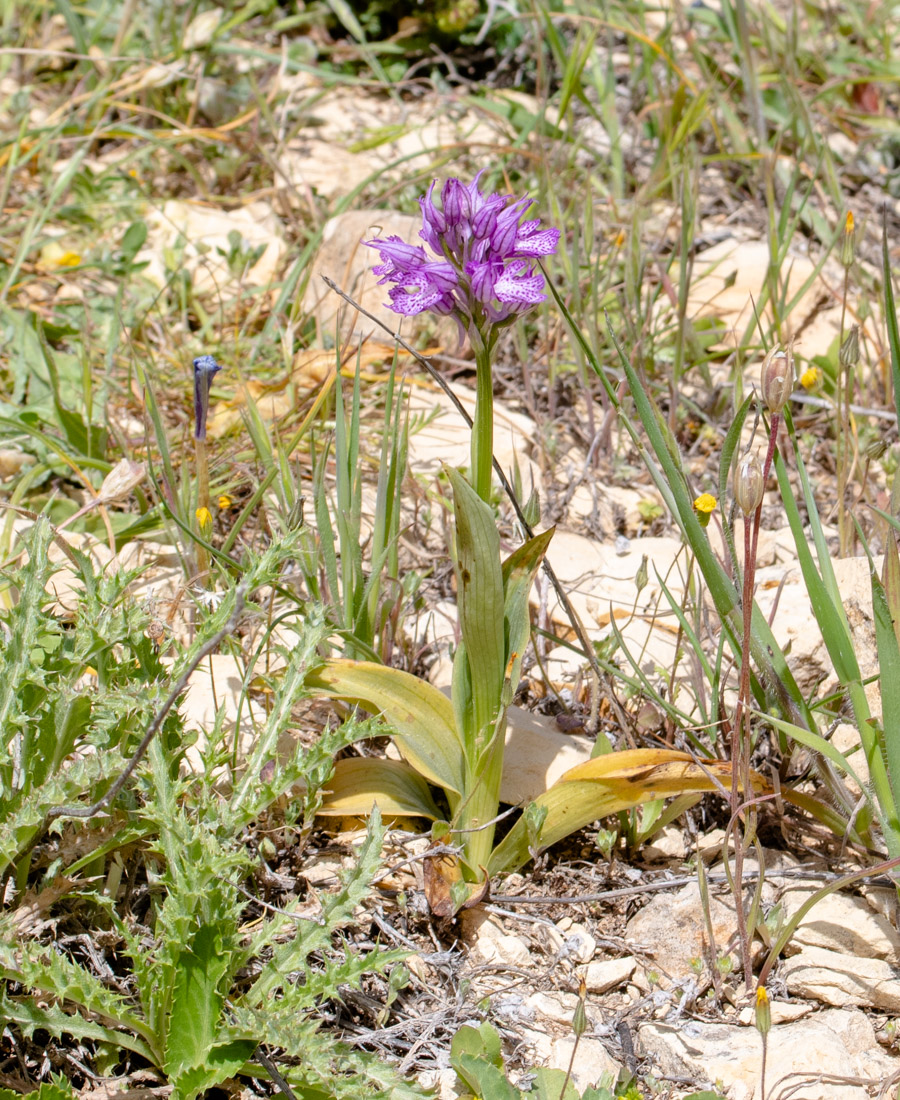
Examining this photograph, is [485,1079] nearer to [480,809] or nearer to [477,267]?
[480,809]

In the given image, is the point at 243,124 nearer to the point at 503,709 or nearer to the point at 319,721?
the point at 319,721

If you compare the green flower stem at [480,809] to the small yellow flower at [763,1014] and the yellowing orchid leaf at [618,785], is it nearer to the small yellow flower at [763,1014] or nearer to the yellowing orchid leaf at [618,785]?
the yellowing orchid leaf at [618,785]

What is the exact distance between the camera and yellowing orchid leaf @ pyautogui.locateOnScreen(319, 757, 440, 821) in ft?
5.46

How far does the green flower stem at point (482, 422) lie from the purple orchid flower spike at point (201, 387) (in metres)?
0.57

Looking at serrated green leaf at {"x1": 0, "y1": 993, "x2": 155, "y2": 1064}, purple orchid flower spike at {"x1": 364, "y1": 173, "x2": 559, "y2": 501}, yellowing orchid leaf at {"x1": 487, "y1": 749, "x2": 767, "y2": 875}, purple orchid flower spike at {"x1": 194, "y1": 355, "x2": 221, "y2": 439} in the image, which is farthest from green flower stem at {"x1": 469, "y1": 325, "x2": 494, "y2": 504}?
serrated green leaf at {"x1": 0, "y1": 993, "x2": 155, "y2": 1064}

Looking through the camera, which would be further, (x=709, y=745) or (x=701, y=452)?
(x=701, y=452)

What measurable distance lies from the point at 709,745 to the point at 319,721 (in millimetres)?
699

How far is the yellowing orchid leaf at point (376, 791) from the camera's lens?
5.46 ft

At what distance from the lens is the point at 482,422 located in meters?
1.48

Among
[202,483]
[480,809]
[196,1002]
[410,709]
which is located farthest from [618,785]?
[202,483]

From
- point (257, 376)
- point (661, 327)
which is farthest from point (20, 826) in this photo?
point (661, 327)

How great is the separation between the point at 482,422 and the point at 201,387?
2.00 ft

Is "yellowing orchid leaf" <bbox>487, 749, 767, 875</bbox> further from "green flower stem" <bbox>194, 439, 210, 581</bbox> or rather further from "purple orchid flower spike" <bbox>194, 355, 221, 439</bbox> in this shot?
"purple orchid flower spike" <bbox>194, 355, 221, 439</bbox>

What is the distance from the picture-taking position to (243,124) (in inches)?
148
